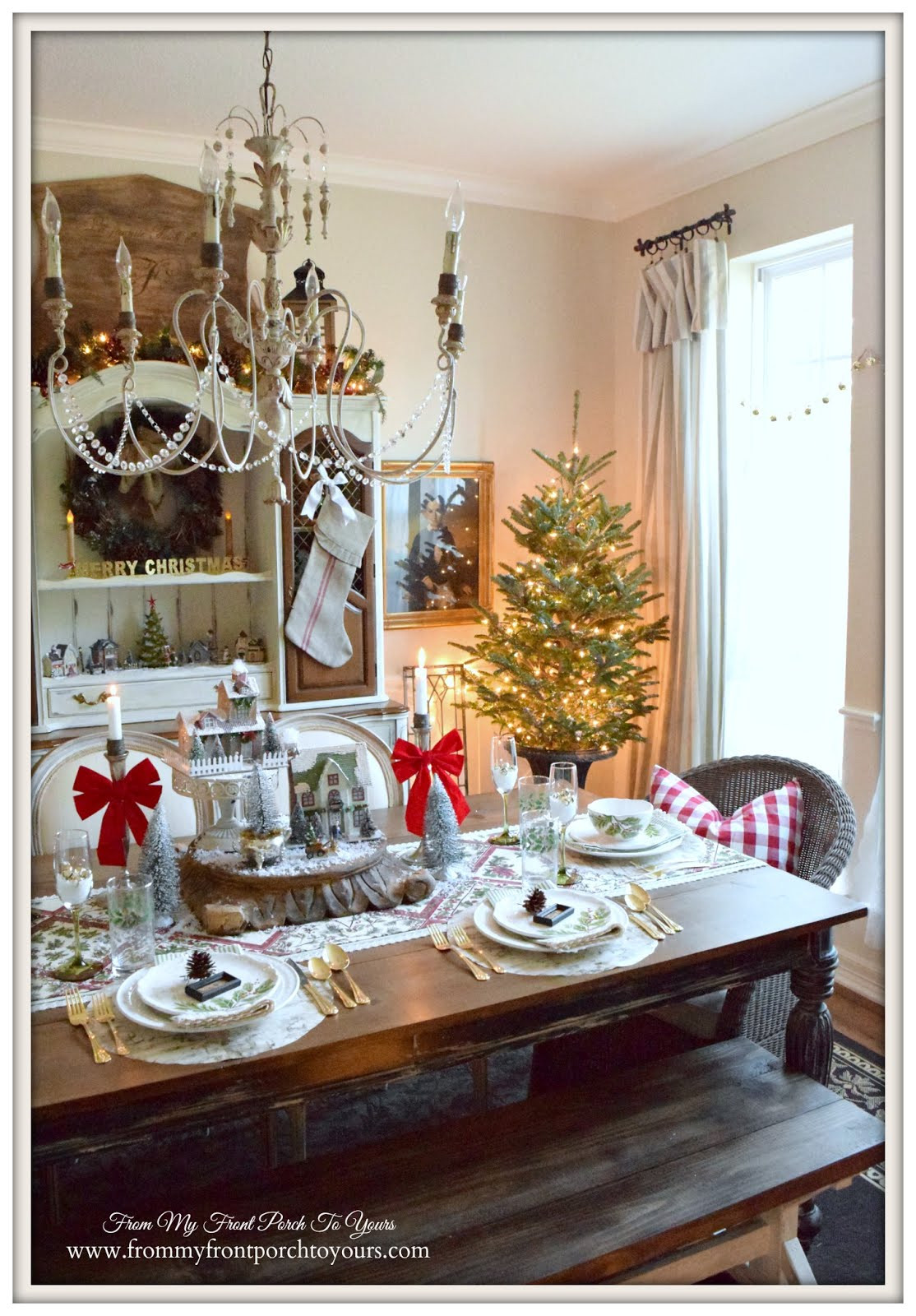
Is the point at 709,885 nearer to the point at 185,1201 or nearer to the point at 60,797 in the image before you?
the point at 185,1201

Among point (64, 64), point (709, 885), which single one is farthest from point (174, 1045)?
point (64, 64)

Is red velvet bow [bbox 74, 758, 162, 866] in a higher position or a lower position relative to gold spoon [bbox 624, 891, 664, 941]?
higher

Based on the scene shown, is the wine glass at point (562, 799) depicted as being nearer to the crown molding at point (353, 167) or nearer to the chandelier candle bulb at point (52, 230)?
the chandelier candle bulb at point (52, 230)

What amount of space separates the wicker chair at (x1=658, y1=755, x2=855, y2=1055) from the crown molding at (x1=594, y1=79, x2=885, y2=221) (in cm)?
185

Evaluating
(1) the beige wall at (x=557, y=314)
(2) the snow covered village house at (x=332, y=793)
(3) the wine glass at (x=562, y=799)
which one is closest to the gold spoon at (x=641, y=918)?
(3) the wine glass at (x=562, y=799)

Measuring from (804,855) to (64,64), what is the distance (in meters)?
3.16

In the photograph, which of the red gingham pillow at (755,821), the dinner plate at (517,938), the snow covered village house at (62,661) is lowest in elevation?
the dinner plate at (517,938)

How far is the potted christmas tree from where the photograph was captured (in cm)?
386

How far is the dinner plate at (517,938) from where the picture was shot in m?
1.74

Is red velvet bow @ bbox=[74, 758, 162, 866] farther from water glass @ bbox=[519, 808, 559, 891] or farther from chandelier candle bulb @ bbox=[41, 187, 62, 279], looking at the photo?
chandelier candle bulb @ bbox=[41, 187, 62, 279]

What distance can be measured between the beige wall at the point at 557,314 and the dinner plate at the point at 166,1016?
2.35 meters

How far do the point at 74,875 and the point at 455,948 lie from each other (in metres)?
0.68

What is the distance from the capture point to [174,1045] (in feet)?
4.84

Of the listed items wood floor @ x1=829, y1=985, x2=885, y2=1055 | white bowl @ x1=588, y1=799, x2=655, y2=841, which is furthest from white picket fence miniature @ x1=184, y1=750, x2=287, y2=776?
wood floor @ x1=829, y1=985, x2=885, y2=1055
